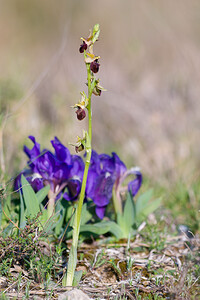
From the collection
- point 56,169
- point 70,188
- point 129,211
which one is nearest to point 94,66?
point 56,169

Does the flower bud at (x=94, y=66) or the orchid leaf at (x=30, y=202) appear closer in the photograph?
the flower bud at (x=94, y=66)

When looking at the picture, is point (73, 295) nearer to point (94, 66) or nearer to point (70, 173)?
point (70, 173)

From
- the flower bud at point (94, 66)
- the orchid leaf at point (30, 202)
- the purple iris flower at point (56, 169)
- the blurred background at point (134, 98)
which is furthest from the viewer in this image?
the blurred background at point (134, 98)

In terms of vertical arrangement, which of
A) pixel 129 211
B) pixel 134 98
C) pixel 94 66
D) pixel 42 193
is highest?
pixel 134 98

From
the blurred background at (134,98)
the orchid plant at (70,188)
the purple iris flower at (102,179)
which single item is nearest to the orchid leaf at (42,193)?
the orchid plant at (70,188)

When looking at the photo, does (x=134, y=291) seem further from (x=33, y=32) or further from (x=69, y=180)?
(x=33, y=32)

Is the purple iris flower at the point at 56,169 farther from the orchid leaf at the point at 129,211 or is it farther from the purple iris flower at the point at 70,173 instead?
the orchid leaf at the point at 129,211

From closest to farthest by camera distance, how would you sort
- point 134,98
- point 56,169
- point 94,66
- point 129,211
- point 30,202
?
point 94,66 < point 30,202 < point 56,169 < point 129,211 < point 134,98

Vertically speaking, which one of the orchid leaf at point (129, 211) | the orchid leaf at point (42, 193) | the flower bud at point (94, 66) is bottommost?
the orchid leaf at point (129, 211)

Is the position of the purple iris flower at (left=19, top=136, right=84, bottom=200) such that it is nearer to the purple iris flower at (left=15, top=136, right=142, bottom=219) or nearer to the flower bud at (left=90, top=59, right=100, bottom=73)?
the purple iris flower at (left=15, top=136, right=142, bottom=219)

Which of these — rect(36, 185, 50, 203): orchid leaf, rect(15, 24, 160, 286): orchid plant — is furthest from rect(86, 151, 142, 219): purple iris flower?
rect(36, 185, 50, 203): orchid leaf
